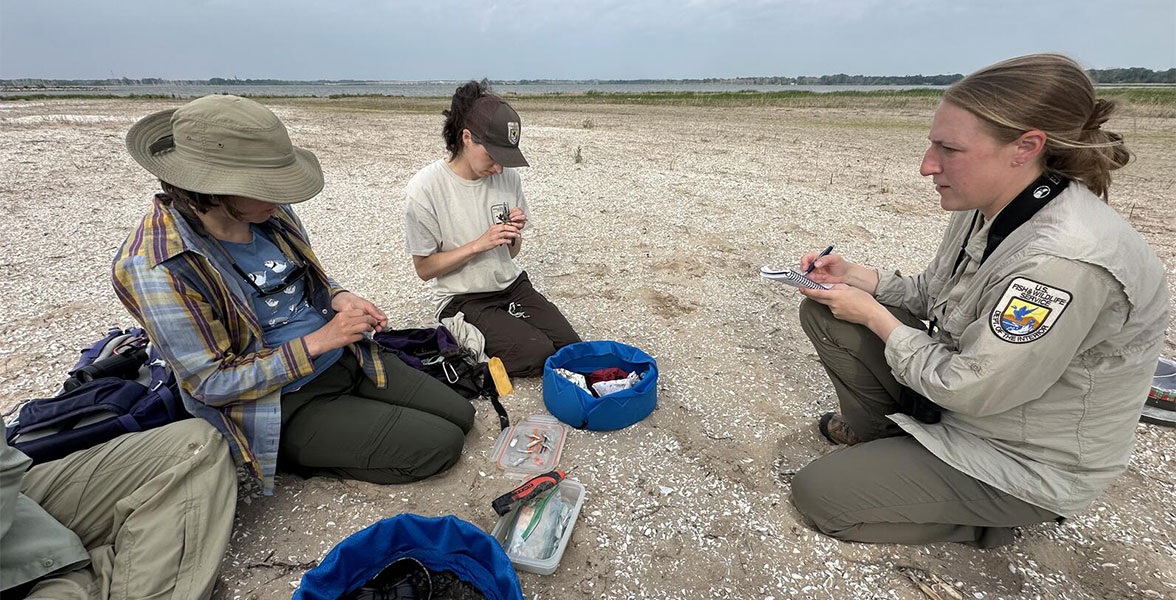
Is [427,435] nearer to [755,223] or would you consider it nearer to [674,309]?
[674,309]

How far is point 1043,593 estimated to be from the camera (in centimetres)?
221

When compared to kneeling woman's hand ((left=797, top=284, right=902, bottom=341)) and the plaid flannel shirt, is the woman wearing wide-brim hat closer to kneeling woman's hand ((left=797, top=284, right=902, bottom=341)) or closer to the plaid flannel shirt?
the plaid flannel shirt

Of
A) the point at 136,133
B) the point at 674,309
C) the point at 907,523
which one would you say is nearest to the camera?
the point at 136,133

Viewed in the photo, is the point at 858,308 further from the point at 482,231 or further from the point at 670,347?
the point at 482,231

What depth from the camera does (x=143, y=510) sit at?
1982 millimetres

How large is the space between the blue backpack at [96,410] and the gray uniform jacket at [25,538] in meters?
0.31

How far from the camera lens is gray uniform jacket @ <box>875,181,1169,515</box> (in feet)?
6.08

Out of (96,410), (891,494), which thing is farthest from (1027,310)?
(96,410)

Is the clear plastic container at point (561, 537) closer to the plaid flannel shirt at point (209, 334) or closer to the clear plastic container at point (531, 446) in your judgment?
the clear plastic container at point (531, 446)

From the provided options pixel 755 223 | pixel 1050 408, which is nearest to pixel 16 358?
pixel 1050 408

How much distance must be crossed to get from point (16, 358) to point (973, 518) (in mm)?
5628

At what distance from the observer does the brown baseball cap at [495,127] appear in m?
3.40

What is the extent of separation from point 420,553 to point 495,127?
7.91 feet

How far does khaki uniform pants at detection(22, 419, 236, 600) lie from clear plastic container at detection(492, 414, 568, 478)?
1245mm
